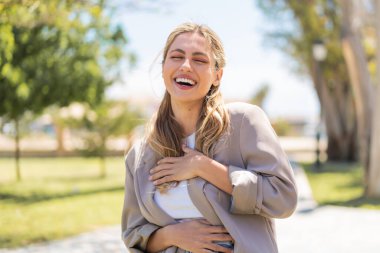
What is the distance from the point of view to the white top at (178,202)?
2.20 meters

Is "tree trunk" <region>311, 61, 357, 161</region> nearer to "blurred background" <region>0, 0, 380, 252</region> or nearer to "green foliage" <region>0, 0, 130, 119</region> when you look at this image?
"blurred background" <region>0, 0, 380, 252</region>

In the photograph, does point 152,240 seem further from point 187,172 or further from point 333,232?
point 333,232

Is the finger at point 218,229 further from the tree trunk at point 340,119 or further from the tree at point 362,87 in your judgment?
the tree trunk at point 340,119

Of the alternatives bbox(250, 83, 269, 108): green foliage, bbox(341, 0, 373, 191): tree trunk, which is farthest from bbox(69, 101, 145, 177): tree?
bbox(250, 83, 269, 108): green foliage

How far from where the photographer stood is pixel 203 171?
2.14 meters

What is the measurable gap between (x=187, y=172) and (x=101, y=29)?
11.3 metres

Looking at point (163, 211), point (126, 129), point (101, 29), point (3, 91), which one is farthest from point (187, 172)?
point (126, 129)

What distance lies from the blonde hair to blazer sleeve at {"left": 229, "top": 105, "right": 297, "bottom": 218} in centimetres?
11

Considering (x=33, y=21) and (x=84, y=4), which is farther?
(x=33, y=21)

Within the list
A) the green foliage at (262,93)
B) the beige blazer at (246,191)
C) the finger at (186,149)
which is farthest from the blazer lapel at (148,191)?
the green foliage at (262,93)

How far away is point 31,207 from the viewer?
35.6ft

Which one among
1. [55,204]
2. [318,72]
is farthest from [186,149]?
[318,72]

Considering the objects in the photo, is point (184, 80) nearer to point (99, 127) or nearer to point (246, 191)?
point (246, 191)

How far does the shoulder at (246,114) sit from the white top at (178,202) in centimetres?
21
